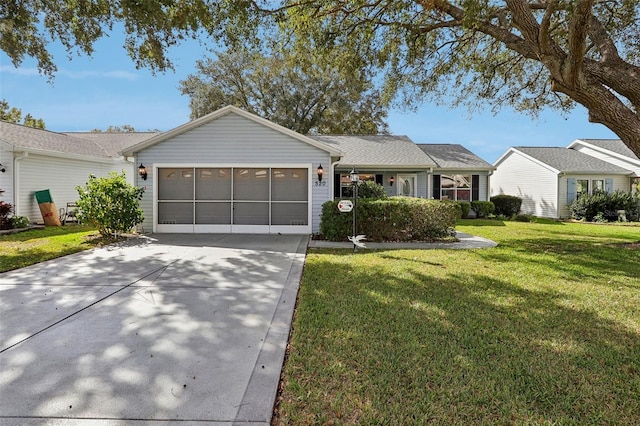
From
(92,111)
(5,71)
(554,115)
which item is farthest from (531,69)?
(92,111)

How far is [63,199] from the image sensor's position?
14.2m

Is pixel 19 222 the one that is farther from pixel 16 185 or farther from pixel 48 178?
pixel 48 178

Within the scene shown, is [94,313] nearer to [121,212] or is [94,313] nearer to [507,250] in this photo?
[121,212]

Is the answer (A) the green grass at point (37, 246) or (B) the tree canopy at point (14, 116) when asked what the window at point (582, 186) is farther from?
(B) the tree canopy at point (14, 116)

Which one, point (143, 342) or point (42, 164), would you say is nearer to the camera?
point (143, 342)

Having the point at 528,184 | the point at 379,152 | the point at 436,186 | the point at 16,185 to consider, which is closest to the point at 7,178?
the point at 16,185

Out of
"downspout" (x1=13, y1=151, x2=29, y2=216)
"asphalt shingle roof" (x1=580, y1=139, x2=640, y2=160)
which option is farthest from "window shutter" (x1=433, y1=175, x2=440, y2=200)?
"downspout" (x1=13, y1=151, x2=29, y2=216)

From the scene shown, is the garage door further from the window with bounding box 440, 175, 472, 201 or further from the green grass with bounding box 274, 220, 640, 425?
the window with bounding box 440, 175, 472, 201

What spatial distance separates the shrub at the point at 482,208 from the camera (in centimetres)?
1817

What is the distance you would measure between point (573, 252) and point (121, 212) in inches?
449

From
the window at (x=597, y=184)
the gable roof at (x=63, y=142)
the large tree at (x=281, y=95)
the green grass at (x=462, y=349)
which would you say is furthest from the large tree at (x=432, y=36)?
the large tree at (x=281, y=95)

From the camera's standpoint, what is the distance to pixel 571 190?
19344mm

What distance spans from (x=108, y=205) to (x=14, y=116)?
99.1ft

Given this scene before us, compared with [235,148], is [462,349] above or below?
below
